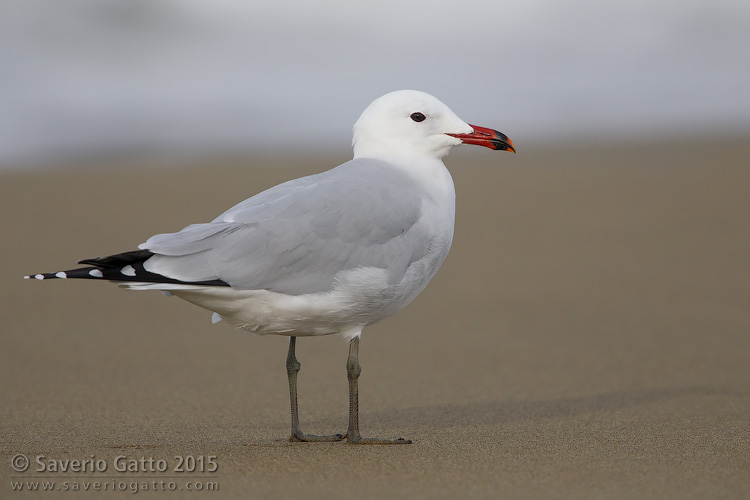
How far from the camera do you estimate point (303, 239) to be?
376 cm

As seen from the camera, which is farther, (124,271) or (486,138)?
(486,138)

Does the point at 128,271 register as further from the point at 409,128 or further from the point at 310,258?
the point at 409,128

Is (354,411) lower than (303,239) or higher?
lower

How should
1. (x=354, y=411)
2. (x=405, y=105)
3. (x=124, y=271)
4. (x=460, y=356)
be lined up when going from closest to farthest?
1. (x=124, y=271)
2. (x=354, y=411)
3. (x=405, y=105)
4. (x=460, y=356)

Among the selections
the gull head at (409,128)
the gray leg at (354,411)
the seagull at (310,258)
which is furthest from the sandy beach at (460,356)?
the gull head at (409,128)

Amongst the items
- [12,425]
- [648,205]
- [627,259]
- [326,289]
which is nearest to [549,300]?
[627,259]

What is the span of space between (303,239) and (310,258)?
8cm

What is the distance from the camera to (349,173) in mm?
4086

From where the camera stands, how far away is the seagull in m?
3.62

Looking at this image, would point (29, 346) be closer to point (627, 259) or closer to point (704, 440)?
point (704, 440)

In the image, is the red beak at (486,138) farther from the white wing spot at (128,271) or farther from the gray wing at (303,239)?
the white wing spot at (128,271)

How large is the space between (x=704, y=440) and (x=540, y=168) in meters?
7.16

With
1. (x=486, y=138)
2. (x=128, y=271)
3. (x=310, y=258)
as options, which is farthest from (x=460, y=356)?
(x=128, y=271)

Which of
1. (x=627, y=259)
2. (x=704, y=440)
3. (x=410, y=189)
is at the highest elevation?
(x=410, y=189)
